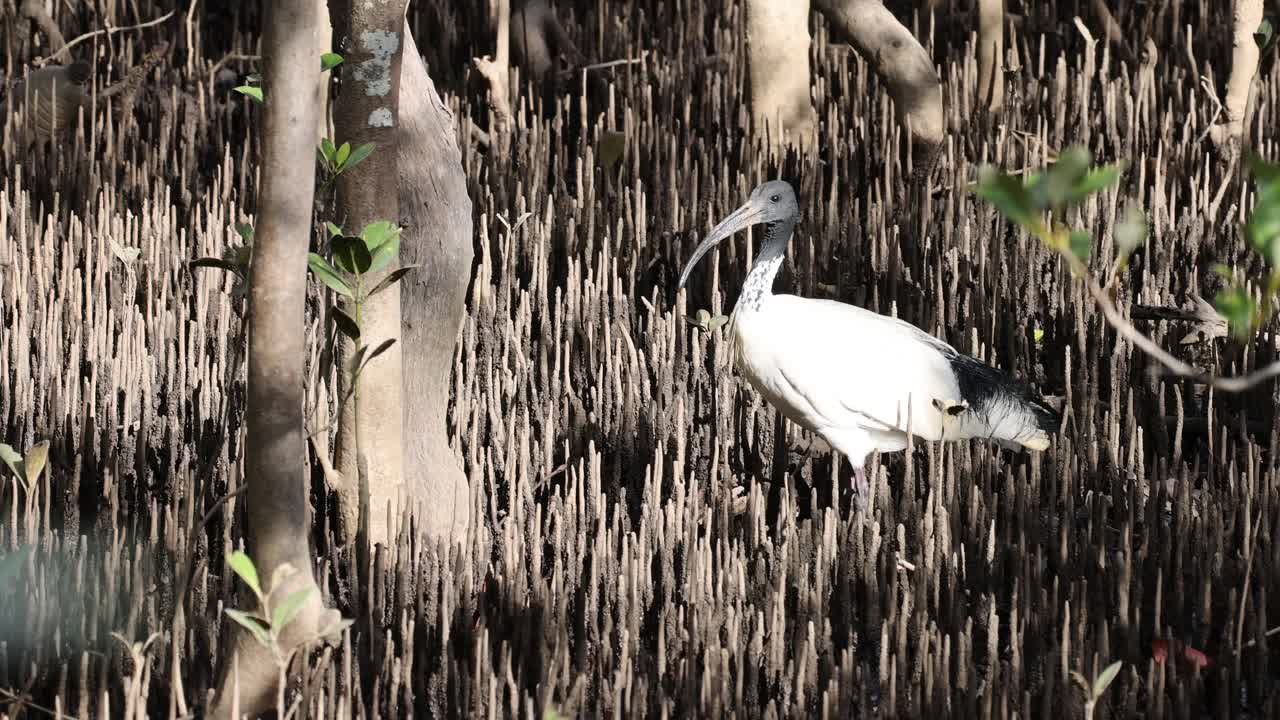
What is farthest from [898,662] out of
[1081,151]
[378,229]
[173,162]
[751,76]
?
[173,162]

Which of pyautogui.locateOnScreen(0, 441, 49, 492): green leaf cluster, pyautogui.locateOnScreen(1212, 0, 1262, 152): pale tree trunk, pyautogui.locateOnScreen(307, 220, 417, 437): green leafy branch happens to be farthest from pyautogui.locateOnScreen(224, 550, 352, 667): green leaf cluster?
pyautogui.locateOnScreen(1212, 0, 1262, 152): pale tree trunk

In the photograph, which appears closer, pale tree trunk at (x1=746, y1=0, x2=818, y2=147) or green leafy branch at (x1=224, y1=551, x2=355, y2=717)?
green leafy branch at (x1=224, y1=551, x2=355, y2=717)

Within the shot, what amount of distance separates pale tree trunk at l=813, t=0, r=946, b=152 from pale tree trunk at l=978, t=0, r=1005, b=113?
35.9 inches

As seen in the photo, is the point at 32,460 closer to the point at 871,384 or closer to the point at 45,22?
the point at 871,384

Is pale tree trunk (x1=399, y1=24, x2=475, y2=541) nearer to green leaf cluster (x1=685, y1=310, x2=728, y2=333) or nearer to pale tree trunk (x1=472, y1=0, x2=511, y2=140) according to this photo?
green leaf cluster (x1=685, y1=310, x2=728, y2=333)

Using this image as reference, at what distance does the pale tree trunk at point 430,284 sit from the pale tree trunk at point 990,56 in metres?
3.45

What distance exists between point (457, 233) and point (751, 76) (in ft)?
8.79

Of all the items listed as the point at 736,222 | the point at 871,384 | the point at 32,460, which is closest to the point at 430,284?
the point at 32,460

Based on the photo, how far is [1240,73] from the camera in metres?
5.45

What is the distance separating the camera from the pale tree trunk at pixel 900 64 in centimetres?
520

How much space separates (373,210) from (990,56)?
391 cm

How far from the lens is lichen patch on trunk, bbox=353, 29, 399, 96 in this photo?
268cm

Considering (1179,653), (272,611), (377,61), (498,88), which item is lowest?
(1179,653)

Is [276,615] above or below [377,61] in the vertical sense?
below
